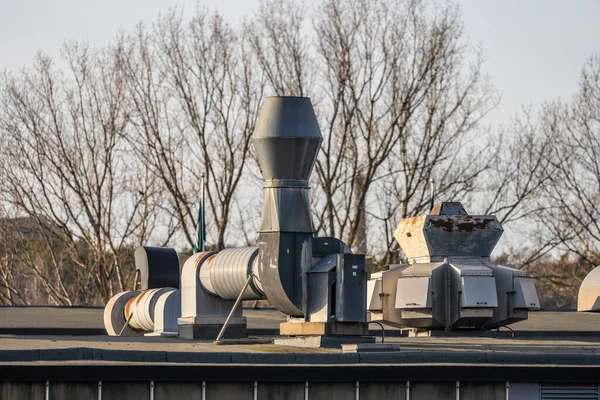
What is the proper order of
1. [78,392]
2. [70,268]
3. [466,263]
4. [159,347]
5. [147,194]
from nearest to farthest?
1. [78,392]
2. [159,347]
3. [466,263]
4. [147,194]
5. [70,268]

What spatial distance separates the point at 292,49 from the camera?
168 feet

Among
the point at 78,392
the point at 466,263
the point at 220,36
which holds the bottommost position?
the point at 78,392

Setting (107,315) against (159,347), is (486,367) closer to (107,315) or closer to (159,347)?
(159,347)

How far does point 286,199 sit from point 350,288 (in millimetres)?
1742

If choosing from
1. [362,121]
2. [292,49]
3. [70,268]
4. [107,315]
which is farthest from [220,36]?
[107,315]

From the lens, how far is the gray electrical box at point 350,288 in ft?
58.7

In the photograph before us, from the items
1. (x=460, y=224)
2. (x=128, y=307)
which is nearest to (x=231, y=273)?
(x=128, y=307)

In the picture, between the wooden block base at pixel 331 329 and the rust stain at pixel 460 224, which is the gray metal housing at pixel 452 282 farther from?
the wooden block base at pixel 331 329

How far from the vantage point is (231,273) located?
19.8m

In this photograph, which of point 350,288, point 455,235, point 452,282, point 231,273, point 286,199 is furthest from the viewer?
point 455,235

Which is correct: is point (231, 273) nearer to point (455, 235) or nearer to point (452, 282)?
point (452, 282)

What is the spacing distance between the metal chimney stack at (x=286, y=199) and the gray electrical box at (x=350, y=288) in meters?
0.75

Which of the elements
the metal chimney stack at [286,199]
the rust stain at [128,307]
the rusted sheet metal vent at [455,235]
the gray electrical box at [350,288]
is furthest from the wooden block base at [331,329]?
the rust stain at [128,307]

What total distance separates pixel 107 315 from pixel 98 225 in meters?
26.1
